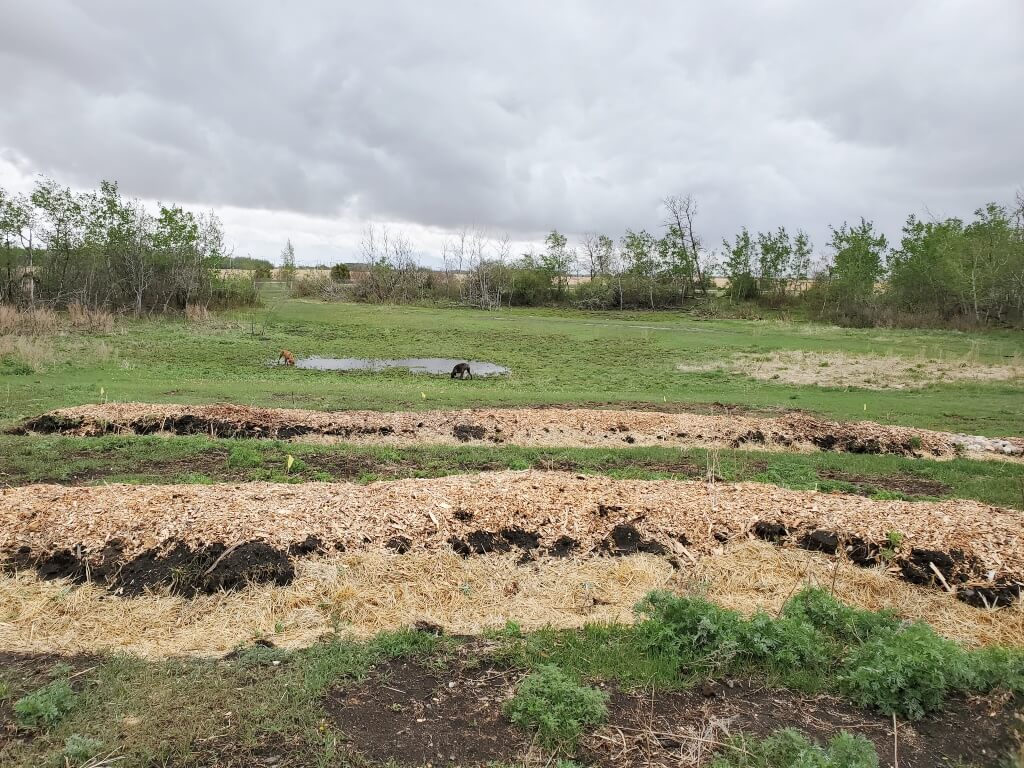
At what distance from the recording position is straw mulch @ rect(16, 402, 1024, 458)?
13.7m

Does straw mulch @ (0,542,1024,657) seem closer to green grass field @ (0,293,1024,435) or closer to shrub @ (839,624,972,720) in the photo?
shrub @ (839,624,972,720)

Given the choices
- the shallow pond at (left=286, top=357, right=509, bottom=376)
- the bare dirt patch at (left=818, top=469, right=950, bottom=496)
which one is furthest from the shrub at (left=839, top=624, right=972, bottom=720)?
the shallow pond at (left=286, top=357, right=509, bottom=376)

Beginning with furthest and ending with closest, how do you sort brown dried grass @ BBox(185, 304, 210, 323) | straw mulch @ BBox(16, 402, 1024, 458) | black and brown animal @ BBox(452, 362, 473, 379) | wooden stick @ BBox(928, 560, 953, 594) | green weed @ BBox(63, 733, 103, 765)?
1. brown dried grass @ BBox(185, 304, 210, 323)
2. black and brown animal @ BBox(452, 362, 473, 379)
3. straw mulch @ BBox(16, 402, 1024, 458)
4. wooden stick @ BBox(928, 560, 953, 594)
5. green weed @ BBox(63, 733, 103, 765)

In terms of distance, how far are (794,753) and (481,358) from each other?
29.8 m

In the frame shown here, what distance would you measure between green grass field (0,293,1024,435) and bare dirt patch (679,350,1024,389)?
126 centimetres

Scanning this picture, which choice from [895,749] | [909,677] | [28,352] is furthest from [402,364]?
[895,749]

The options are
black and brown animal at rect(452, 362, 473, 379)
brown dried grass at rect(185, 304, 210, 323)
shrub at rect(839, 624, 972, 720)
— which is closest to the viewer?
shrub at rect(839, 624, 972, 720)

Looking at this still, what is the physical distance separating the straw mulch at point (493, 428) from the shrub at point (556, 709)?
9494mm

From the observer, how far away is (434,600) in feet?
19.4

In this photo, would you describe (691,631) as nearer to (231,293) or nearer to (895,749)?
(895,749)

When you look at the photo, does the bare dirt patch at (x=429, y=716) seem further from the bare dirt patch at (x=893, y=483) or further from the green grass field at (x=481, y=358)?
the green grass field at (x=481, y=358)

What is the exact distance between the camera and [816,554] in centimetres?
690

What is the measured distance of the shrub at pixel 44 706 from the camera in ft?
12.5

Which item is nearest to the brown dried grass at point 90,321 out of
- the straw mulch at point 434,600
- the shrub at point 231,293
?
the shrub at point 231,293
